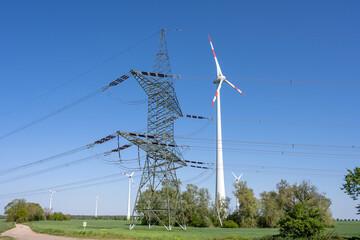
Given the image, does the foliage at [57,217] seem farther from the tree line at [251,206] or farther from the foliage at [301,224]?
the foliage at [301,224]

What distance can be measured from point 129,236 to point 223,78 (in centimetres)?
5654

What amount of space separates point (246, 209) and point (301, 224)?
53978 mm

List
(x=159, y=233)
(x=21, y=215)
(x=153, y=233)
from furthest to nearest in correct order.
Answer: (x=21, y=215)
(x=159, y=233)
(x=153, y=233)

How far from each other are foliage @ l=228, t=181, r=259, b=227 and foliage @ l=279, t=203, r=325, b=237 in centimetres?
5103

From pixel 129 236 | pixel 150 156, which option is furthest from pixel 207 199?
pixel 129 236

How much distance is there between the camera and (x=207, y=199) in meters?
99.3

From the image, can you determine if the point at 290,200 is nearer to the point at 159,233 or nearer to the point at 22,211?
the point at 159,233

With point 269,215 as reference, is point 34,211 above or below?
below

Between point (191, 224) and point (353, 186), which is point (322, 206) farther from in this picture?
point (353, 186)

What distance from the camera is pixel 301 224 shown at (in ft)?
110

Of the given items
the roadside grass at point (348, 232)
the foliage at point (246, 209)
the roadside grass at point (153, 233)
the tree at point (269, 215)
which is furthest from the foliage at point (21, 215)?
the roadside grass at point (348, 232)

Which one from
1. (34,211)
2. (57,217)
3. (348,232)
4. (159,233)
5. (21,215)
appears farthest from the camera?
(57,217)

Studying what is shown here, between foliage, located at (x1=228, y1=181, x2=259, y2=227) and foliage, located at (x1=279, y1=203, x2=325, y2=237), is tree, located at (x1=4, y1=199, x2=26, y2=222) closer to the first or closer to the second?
foliage, located at (x1=228, y1=181, x2=259, y2=227)

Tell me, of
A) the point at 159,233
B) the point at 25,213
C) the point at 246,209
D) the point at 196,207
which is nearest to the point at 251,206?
the point at 246,209
